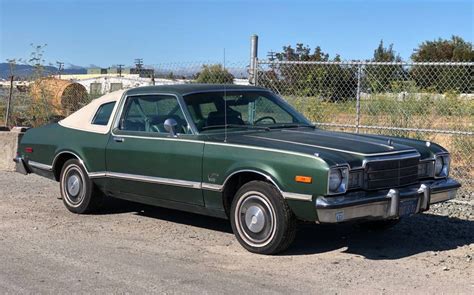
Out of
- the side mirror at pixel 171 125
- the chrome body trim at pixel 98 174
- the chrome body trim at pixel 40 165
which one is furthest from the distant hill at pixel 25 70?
the side mirror at pixel 171 125

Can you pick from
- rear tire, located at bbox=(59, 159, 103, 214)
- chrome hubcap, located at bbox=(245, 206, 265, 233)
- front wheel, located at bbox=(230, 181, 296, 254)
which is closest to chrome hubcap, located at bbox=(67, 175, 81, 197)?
rear tire, located at bbox=(59, 159, 103, 214)

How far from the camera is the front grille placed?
5.72 metres

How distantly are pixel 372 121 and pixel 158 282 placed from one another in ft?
22.8

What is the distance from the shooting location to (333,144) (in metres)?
6.03

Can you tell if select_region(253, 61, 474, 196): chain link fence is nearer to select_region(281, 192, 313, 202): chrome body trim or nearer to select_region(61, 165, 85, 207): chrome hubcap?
select_region(61, 165, 85, 207): chrome hubcap

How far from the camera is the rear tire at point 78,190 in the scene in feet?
25.2

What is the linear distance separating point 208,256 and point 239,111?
175 centimetres

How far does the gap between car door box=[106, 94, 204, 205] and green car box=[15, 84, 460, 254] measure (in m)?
0.01

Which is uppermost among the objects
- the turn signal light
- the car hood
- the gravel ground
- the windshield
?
the windshield

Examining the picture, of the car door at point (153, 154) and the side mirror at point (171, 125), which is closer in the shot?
the car door at point (153, 154)

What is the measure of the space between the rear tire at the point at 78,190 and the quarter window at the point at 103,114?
1.85ft

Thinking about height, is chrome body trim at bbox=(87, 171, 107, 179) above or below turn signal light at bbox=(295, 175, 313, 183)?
below

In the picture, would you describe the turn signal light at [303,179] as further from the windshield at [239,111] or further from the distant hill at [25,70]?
the distant hill at [25,70]

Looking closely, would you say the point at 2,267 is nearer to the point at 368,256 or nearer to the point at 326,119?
the point at 368,256
